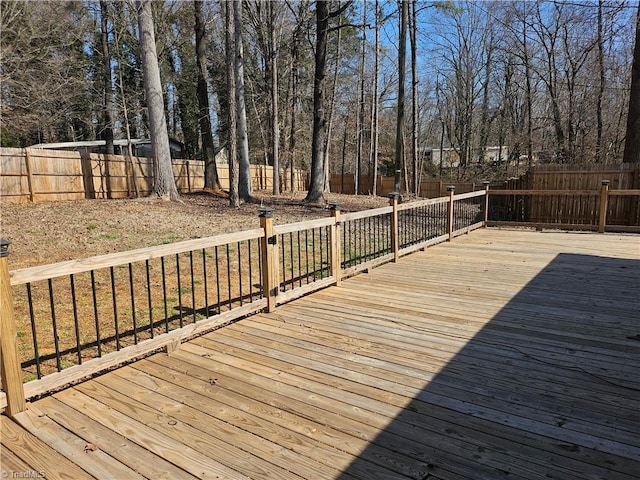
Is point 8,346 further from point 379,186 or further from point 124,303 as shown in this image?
point 379,186

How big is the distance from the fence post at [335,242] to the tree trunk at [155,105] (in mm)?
8003

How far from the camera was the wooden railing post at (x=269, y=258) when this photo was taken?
394cm

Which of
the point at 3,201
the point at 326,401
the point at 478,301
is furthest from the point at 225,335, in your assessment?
the point at 3,201

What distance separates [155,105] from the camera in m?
11.5

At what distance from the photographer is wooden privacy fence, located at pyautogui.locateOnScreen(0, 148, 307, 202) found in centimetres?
1080

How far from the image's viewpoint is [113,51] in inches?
677

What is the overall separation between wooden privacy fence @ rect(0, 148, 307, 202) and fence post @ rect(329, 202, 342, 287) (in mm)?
9598

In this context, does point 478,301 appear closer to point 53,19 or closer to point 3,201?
point 3,201

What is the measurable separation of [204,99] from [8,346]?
15707mm

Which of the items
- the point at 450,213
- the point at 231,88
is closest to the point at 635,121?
the point at 450,213

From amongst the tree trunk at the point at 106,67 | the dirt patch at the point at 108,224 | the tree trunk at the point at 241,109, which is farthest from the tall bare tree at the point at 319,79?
the tree trunk at the point at 106,67

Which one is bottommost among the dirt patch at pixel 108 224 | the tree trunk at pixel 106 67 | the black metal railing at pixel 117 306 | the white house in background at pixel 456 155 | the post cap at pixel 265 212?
the black metal railing at pixel 117 306

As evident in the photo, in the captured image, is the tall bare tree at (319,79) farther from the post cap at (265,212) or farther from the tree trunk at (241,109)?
the post cap at (265,212)

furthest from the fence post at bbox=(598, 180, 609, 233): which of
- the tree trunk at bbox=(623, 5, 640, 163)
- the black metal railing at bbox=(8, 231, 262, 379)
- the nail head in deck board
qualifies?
the nail head in deck board
